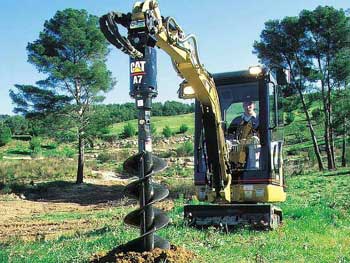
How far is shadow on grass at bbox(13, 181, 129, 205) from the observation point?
1117 inches

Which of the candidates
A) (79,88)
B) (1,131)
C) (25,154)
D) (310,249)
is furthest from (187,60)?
(1,131)

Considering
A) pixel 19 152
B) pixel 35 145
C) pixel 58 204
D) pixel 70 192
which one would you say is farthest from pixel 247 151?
pixel 35 145

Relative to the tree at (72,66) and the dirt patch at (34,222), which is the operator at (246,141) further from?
the tree at (72,66)

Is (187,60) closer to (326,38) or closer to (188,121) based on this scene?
(326,38)

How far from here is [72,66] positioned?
107ft

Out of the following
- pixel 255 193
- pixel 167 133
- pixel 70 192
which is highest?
pixel 167 133

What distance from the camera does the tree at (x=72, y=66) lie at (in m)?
32.8

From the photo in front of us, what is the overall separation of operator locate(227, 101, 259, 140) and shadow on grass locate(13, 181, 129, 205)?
16700mm

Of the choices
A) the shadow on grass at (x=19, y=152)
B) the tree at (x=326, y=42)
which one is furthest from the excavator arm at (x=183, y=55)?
the shadow on grass at (x=19, y=152)

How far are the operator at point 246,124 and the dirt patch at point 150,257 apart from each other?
482 centimetres

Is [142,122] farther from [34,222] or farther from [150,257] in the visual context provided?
[34,222]

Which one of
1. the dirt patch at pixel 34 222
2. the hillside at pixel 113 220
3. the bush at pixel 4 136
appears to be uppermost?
the bush at pixel 4 136

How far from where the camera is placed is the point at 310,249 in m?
8.26

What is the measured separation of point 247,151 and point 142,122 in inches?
194
